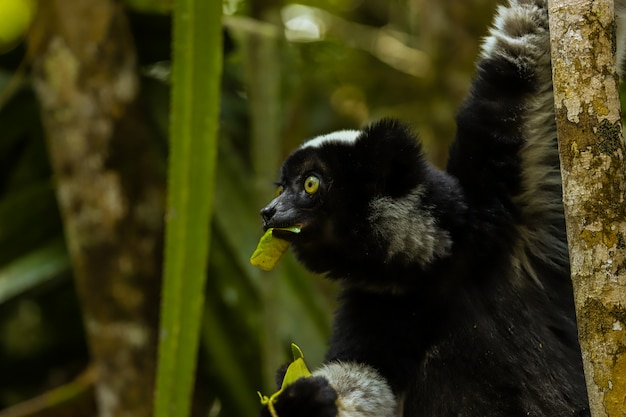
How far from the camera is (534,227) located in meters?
3.05

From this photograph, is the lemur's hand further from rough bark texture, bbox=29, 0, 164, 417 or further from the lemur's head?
rough bark texture, bbox=29, 0, 164, 417

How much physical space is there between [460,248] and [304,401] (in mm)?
846

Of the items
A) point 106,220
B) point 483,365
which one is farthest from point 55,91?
point 483,365

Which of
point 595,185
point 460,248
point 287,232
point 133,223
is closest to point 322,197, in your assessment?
point 287,232

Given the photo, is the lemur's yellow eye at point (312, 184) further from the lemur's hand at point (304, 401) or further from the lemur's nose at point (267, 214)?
the lemur's hand at point (304, 401)

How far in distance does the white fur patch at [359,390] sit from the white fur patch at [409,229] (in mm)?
426

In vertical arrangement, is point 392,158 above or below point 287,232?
above

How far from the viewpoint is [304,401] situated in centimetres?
262

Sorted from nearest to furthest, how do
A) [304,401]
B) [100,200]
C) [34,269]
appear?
1. [304,401]
2. [100,200]
3. [34,269]

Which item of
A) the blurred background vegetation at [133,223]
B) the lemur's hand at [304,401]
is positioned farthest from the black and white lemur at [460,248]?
the blurred background vegetation at [133,223]

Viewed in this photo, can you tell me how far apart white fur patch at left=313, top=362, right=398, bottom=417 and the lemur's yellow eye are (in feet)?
2.08

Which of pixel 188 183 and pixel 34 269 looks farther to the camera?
pixel 34 269

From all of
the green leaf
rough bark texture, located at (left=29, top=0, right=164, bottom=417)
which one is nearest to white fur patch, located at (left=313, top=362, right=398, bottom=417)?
rough bark texture, located at (left=29, top=0, right=164, bottom=417)

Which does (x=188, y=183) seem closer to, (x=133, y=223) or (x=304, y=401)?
(x=133, y=223)
